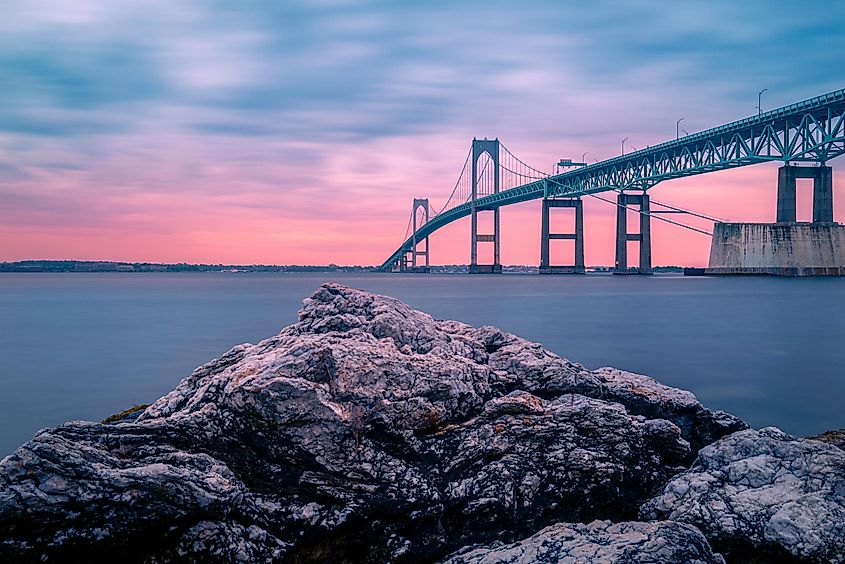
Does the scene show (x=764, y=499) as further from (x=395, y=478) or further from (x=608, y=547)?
(x=395, y=478)

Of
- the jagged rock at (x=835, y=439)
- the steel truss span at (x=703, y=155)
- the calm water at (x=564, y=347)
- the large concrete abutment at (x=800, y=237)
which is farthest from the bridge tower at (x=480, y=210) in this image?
the jagged rock at (x=835, y=439)

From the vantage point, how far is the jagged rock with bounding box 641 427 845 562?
13.4 feet

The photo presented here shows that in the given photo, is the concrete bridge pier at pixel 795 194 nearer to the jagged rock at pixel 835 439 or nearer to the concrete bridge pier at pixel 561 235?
the concrete bridge pier at pixel 561 235

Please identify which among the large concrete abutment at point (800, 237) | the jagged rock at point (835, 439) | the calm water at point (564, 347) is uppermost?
the large concrete abutment at point (800, 237)

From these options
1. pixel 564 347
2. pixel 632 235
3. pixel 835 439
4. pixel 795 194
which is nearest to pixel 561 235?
pixel 632 235

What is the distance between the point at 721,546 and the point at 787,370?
13.0 m

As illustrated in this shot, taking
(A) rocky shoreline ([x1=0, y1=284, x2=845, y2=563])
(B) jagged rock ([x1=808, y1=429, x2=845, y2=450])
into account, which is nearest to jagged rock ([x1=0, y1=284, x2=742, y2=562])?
(A) rocky shoreline ([x1=0, y1=284, x2=845, y2=563])

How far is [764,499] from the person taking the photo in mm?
4371

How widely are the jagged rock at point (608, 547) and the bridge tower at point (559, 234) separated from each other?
85330 mm

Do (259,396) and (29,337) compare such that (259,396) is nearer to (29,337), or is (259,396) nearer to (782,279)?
(29,337)

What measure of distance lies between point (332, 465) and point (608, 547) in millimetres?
1908

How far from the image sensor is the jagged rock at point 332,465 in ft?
12.7

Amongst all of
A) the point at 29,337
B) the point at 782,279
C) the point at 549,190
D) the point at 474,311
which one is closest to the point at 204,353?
the point at 29,337

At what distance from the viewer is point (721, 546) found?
14.0 feet
